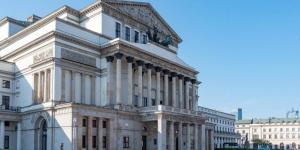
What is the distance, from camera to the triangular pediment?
233ft

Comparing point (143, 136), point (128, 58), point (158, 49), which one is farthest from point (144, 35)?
point (143, 136)

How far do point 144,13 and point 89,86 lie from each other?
20746 mm

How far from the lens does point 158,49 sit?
73188 millimetres

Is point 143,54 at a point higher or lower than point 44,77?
higher

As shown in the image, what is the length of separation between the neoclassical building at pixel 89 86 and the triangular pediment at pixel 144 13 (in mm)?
269

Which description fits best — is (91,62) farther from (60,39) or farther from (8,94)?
(8,94)

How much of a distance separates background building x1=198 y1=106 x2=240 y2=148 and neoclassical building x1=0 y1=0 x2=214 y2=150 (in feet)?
173

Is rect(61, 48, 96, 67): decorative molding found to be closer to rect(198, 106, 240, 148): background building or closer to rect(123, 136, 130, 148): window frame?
rect(123, 136, 130, 148): window frame

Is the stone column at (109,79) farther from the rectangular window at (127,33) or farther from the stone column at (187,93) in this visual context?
the stone column at (187,93)

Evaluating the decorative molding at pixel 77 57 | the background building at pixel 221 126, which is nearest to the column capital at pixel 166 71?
the decorative molding at pixel 77 57

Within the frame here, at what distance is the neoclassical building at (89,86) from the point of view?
5716 cm

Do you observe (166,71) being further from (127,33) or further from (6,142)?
(6,142)

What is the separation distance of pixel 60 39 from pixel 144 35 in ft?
68.7

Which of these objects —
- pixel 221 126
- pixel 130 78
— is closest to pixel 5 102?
pixel 130 78
